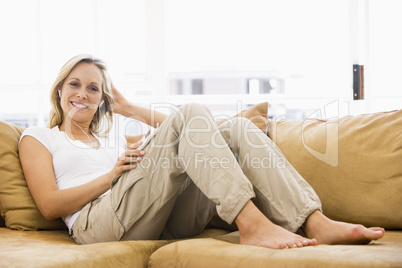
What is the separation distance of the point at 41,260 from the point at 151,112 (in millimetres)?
1089

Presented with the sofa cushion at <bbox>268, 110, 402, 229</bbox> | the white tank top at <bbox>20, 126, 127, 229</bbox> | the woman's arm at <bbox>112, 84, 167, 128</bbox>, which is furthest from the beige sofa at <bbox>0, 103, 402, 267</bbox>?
the woman's arm at <bbox>112, 84, 167, 128</bbox>

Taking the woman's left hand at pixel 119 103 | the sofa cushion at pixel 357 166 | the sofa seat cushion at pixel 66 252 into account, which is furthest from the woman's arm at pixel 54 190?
the sofa cushion at pixel 357 166

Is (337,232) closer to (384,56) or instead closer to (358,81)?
(358,81)

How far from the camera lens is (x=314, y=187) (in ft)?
5.55

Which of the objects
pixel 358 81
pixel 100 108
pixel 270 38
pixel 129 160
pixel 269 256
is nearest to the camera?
pixel 269 256

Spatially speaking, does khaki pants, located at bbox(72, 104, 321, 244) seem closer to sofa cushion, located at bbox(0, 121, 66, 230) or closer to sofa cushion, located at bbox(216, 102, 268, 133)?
sofa cushion, located at bbox(0, 121, 66, 230)

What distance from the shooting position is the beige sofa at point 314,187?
1182 mm

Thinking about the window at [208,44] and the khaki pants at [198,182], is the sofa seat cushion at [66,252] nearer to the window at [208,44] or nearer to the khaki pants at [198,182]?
the khaki pants at [198,182]

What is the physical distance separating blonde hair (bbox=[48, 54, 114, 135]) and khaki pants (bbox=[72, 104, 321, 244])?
0.60 m

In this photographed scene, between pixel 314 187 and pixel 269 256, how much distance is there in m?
0.68

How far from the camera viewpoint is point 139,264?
4.09 feet

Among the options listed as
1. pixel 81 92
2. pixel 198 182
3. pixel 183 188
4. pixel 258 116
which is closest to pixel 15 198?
pixel 81 92

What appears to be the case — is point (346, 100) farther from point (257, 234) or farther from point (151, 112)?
point (257, 234)

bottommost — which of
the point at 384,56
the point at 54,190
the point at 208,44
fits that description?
the point at 54,190
